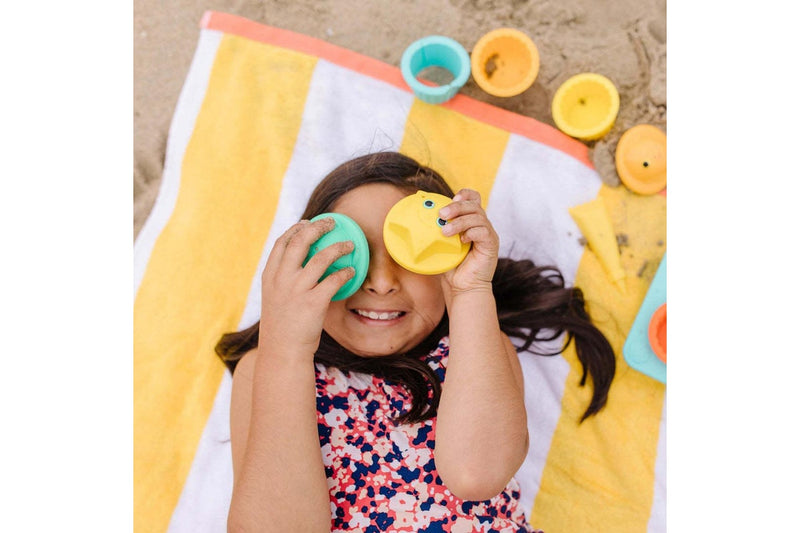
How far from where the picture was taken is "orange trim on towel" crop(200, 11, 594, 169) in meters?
1.51

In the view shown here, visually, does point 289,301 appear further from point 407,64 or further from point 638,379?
point 638,379

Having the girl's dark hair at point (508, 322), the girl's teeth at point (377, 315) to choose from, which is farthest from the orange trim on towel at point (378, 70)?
the girl's teeth at point (377, 315)

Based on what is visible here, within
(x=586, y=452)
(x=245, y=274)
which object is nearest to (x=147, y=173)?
(x=245, y=274)

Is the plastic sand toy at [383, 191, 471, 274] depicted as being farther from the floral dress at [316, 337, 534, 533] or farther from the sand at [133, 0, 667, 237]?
the sand at [133, 0, 667, 237]

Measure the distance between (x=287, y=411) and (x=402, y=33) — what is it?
3.28ft

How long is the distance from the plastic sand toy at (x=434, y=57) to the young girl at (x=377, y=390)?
23cm

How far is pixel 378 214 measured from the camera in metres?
1.15

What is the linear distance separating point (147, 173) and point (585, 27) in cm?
113

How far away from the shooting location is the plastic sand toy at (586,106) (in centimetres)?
148

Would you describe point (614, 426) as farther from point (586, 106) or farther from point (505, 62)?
point (505, 62)

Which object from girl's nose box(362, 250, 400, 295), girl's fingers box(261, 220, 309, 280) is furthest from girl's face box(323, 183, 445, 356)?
girl's fingers box(261, 220, 309, 280)

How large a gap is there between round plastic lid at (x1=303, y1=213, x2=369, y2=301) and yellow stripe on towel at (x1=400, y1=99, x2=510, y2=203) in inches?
18.2

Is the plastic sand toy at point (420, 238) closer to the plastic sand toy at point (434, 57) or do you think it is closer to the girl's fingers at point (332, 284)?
the girl's fingers at point (332, 284)

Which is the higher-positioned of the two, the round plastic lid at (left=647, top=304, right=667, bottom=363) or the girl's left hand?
the girl's left hand
